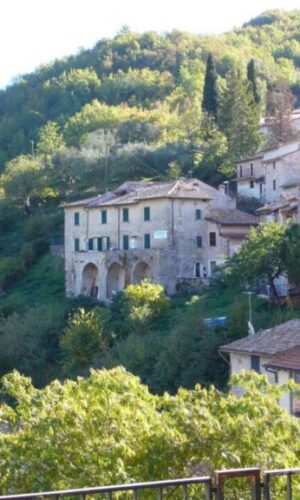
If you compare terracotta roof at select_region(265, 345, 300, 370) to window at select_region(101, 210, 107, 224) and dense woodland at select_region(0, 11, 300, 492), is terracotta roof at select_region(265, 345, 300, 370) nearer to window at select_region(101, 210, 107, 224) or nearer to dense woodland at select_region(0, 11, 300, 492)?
dense woodland at select_region(0, 11, 300, 492)

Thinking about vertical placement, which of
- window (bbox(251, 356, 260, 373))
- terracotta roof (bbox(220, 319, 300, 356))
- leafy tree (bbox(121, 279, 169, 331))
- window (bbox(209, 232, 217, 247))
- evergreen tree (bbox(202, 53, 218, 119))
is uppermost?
evergreen tree (bbox(202, 53, 218, 119))

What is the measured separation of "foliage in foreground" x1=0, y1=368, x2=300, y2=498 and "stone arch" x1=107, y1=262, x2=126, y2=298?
44.3 meters

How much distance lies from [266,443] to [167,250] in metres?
44.7

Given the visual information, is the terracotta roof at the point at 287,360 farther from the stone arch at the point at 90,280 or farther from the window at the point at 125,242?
the stone arch at the point at 90,280

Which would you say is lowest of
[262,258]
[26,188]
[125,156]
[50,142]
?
[262,258]

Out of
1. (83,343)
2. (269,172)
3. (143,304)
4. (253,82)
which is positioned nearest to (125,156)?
Answer: (253,82)

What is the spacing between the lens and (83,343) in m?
52.2

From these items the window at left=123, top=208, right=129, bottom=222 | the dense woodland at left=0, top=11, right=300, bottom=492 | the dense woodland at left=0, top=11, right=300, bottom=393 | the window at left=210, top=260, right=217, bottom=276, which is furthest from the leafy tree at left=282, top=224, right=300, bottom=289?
the window at left=123, top=208, right=129, bottom=222

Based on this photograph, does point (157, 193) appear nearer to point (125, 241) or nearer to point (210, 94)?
point (125, 241)

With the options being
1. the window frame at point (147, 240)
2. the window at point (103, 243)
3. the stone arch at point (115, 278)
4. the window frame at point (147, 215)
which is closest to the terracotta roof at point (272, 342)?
the window frame at point (147, 240)

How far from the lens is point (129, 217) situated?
64.7m

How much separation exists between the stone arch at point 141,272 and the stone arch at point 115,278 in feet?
3.19

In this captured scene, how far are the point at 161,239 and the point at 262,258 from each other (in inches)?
526

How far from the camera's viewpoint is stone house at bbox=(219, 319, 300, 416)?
33.4 meters
